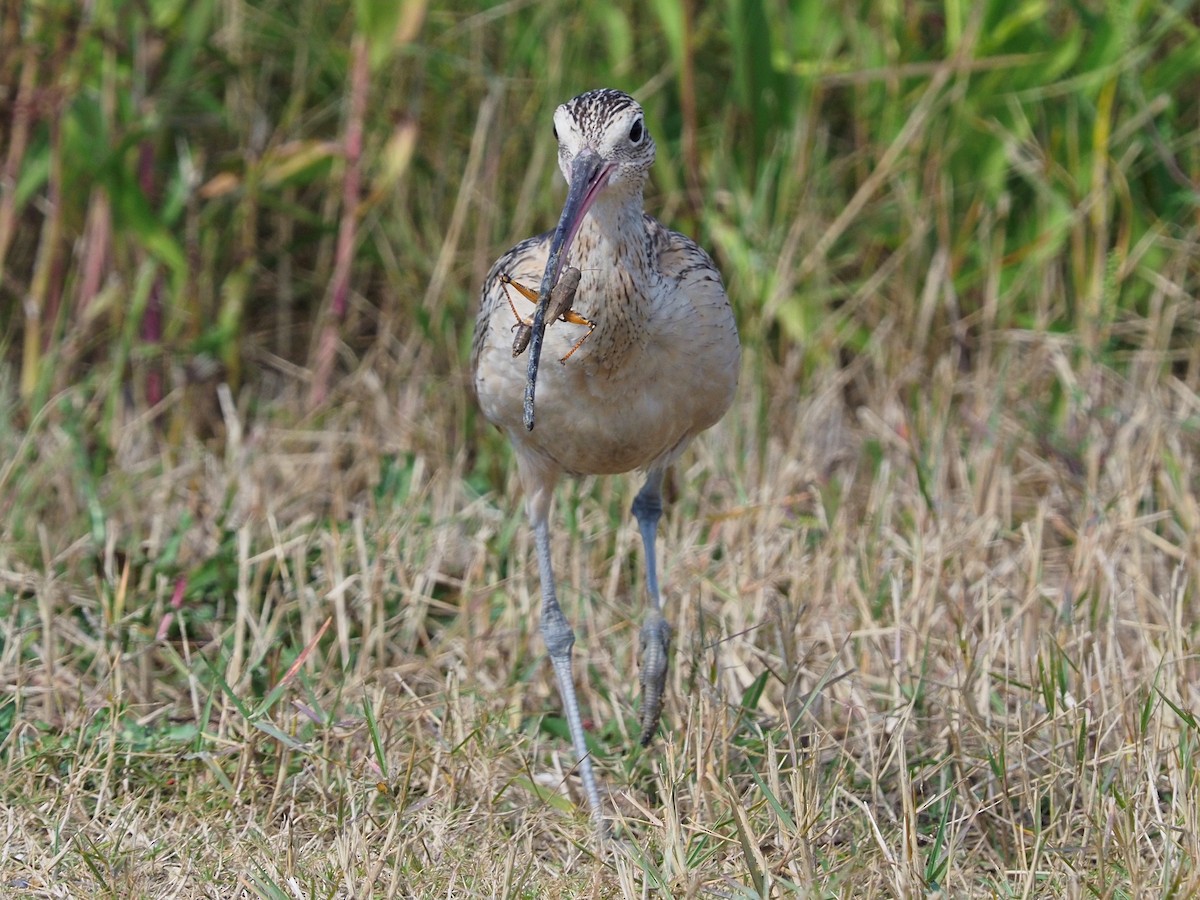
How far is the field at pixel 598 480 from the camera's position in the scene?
11.7 ft

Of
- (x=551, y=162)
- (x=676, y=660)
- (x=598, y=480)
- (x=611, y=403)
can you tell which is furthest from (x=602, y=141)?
(x=551, y=162)

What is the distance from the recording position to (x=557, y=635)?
13.9 ft

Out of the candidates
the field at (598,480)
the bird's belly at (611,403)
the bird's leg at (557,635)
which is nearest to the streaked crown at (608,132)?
the bird's belly at (611,403)

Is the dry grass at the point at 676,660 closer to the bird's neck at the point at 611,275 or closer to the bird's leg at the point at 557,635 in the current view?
the bird's leg at the point at 557,635

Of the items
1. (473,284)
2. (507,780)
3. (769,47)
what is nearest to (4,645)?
(507,780)

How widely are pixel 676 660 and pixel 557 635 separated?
48 cm

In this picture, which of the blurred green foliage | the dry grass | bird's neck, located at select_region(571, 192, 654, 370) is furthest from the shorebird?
the blurred green foliage

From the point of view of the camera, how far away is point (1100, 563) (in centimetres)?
449

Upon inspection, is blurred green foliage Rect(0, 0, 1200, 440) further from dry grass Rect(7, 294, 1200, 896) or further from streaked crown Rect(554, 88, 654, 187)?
streaked crown Rect(554, 88, 654, 187)

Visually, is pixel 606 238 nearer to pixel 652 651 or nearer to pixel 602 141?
pixel 602 141

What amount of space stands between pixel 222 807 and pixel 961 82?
3.72 meters

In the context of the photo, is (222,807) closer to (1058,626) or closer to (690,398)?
(690,398)

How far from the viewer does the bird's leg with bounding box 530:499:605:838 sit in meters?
4.04

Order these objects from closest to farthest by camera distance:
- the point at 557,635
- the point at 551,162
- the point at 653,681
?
the point at 653,681
the point at 557,635
the point at 551,162
